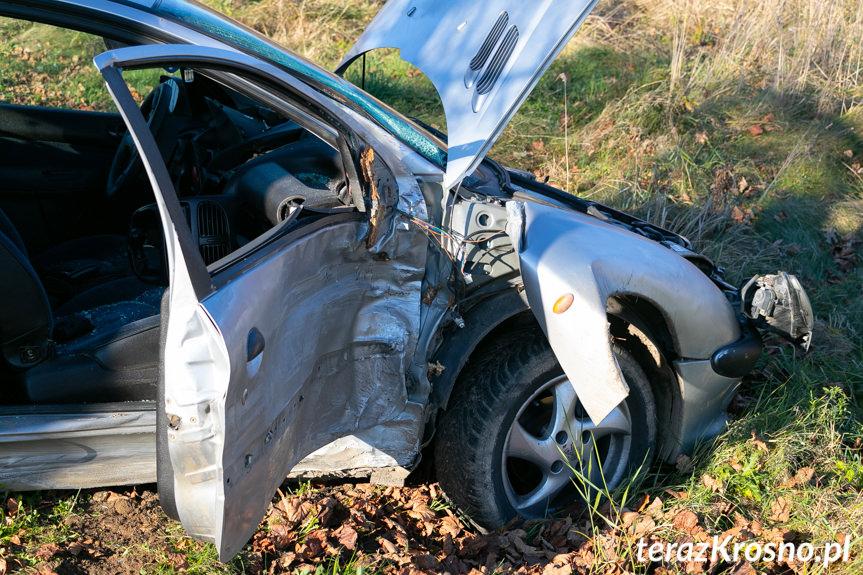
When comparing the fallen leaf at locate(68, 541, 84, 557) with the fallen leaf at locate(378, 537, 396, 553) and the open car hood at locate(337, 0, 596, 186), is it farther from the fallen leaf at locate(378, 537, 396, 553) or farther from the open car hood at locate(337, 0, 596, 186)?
the open car hood at locate(337, 0, 596, 186)

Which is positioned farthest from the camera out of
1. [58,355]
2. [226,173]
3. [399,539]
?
[226,173]

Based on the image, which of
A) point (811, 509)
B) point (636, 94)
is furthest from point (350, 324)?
point (636, 94)

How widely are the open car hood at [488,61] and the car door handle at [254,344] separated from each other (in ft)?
2.87

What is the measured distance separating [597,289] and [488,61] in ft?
2.78

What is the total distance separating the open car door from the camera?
1.70m

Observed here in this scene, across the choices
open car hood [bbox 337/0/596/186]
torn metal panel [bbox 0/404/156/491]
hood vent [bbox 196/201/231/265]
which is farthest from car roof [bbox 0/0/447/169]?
torn metal panel [bbox 0/404/156/491]

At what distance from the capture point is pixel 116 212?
3.62 meters

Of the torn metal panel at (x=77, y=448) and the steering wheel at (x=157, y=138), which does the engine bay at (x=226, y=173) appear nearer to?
the steering wheel at (x=157, y=138)

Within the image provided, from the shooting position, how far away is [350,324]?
232 cm

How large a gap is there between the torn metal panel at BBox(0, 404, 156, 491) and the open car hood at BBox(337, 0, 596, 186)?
1.31 m

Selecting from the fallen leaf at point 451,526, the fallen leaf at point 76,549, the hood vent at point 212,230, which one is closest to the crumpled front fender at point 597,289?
the fallen leaf at point 451,526

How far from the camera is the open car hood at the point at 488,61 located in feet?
7.51

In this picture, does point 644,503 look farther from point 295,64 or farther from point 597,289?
point 295,64

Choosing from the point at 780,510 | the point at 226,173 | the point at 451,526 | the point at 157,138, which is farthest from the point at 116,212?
the point at 780,510
